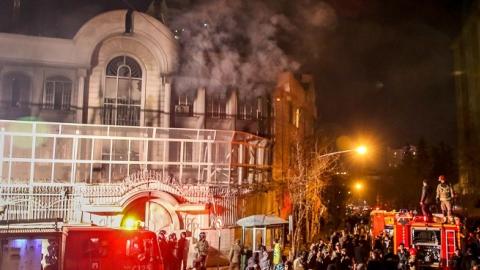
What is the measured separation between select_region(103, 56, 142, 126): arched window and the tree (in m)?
9.82

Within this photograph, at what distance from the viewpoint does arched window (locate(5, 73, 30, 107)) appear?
25.1 m

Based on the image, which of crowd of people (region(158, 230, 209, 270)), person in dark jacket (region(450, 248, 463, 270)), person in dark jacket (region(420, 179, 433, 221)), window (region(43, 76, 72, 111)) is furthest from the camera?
window (region(43, 76, 72, 111))

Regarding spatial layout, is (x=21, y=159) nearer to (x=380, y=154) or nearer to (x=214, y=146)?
(x=214, y=146)

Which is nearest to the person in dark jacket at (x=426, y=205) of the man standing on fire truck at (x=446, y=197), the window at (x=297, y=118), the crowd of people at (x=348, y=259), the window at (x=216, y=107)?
the man standing on fire truck at (x=446, y=197)

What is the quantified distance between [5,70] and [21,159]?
5.54 metres

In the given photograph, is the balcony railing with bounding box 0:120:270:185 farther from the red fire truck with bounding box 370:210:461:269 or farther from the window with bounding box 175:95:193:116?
the red fire truck with bounding box 370:210:461:269

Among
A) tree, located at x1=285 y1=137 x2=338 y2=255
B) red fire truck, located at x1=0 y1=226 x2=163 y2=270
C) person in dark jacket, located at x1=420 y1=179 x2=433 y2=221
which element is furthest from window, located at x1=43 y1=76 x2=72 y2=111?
person in dark jacket, located at x1=420 y1=179 x2=433 y2=221

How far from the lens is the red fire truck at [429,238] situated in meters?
15.7

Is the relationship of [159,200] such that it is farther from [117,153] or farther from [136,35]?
[136,35]

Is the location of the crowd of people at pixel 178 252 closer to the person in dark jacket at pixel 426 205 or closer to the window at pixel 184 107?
the person in dark jacket at pixel 426 205

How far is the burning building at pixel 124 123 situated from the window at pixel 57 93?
0.05 m

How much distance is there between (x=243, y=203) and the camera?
23.0m

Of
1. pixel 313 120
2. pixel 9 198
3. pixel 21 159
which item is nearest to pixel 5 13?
pixel 21 159

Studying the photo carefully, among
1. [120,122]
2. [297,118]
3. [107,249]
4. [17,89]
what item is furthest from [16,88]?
[297,118]
